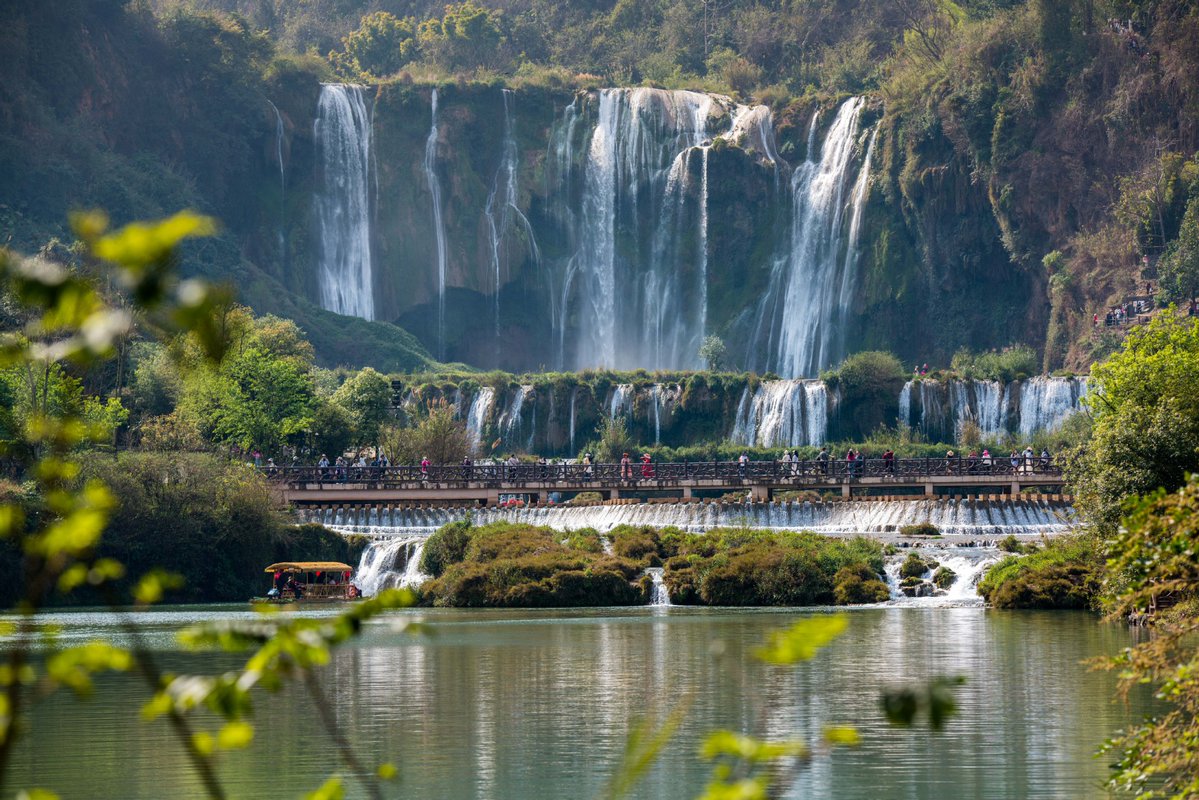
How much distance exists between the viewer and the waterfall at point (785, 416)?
97.0 m

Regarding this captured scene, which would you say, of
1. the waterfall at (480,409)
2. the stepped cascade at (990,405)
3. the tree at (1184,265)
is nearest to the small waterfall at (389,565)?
the waterfall at (480,409)

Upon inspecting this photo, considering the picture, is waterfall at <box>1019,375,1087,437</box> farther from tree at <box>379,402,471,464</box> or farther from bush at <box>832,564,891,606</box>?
bush at <box>832,564,891,606</box>

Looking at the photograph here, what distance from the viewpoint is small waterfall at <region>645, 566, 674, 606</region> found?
54.8m

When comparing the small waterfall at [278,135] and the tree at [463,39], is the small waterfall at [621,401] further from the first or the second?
the tree at [463,39]

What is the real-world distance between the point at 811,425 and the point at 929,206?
26677mm

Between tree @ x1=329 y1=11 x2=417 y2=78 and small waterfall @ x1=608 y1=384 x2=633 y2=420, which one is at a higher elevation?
tree @ x1=329 y1=11 x2=417 y2=78

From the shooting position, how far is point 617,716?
86.7 ft

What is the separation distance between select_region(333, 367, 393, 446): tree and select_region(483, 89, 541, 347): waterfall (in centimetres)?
4415

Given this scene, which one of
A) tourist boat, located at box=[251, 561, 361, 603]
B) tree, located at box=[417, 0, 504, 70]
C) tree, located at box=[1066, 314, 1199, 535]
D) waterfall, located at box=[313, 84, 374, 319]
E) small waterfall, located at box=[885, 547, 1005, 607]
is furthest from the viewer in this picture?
tree, located at box=[417, 0, 504, 70]

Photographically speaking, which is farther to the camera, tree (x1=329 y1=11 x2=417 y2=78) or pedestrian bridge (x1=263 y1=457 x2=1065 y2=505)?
tree (x1=329 y1=11 x2=417 y2=78)

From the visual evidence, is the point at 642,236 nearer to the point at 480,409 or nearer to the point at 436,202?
the point at 436,202

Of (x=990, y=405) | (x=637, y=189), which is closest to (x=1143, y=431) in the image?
(x=990, y=405)

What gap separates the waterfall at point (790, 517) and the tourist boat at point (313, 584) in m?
7.95

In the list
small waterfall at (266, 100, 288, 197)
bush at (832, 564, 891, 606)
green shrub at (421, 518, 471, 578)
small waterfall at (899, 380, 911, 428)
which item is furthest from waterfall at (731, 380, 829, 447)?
small waterfall at (266, 100, 288, 197)
